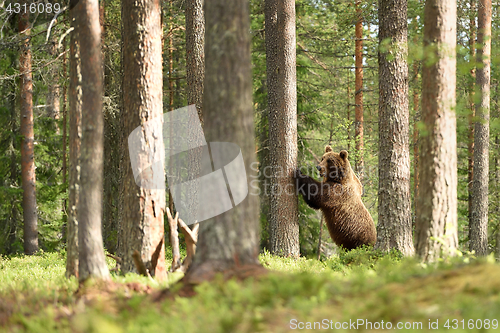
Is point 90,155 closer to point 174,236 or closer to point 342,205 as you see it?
point 174,236

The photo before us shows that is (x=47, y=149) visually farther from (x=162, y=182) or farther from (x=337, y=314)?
(x=337, y=314)

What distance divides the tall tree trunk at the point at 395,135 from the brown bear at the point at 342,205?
1.99 metres

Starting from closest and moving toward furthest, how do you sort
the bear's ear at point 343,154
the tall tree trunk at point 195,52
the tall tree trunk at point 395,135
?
the tall tree trunk at point 395,135 → the tall tree trunk at point 195,52 → the bear's ear at point 343,154

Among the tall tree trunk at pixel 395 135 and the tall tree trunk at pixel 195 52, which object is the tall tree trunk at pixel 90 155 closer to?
the tall tree trunk at pixel 195 52

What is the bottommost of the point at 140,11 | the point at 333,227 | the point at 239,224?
the point at 333,227

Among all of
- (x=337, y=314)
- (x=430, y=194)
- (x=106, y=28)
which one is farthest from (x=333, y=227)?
(x=106, y=28)

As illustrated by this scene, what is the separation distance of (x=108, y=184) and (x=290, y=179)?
25.5 feet

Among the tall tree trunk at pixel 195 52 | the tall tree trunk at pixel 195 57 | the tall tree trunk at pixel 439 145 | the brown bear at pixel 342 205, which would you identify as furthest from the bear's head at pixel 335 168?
the tall tree trunk at pixel 439 145

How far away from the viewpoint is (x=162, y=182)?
6.89m

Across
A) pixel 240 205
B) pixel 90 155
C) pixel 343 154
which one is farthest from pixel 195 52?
pixel 240 205

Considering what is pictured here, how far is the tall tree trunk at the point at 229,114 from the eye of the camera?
468 cm

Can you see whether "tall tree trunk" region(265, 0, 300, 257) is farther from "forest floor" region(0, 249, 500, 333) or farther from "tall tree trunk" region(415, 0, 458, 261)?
"forest floor" region(0, 249, 500, 333)

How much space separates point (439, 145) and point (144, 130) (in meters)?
4.43

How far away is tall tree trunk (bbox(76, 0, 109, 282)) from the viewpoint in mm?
5418
